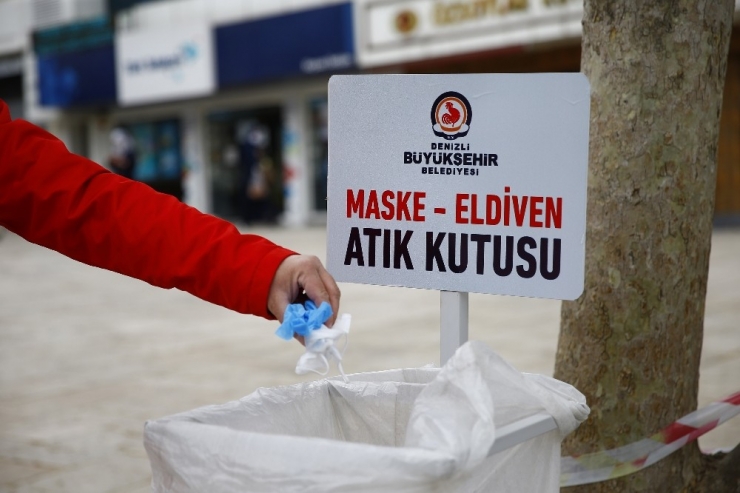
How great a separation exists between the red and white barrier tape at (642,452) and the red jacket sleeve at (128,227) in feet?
3.83

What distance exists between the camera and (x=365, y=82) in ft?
6.27

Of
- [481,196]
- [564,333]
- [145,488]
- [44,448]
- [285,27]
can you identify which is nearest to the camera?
[481,196]

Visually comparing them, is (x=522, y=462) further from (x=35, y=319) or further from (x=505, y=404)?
(x=35, y=319)

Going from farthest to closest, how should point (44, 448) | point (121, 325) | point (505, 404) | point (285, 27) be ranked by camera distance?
point (285, 27)
point (121, 325)
point (44, 448)
point (505, 404)

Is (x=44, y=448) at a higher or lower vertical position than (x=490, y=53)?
lower

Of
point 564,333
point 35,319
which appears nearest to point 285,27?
point 35,319

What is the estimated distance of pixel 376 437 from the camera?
6.29ft

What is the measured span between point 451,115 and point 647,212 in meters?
0.75

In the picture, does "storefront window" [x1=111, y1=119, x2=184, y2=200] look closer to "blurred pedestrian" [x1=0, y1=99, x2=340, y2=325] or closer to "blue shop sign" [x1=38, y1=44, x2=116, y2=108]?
"blue shop sign" [x1=38, y1=44, x2=116, y2=108]

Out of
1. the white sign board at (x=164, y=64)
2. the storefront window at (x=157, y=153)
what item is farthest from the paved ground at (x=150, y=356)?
the storefront window at (x=157, y=153)

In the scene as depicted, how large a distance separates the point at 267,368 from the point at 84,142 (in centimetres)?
1735

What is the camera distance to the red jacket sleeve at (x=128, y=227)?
5.00 ft

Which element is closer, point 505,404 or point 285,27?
point 505,404

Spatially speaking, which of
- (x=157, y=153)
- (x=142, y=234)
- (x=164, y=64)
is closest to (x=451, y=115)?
(x=142, y=234)
